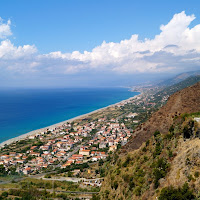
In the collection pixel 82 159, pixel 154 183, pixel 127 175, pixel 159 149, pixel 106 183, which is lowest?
pixel 82 159

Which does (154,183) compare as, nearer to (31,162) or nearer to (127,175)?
(127,175)

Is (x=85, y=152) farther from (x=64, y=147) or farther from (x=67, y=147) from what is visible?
(x=64, y=147)

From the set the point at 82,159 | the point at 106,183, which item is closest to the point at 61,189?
the point at 106,183

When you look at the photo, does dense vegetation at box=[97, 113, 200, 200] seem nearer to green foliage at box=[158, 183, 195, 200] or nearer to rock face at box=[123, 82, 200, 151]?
green foliage at box=[158, 183, 195, 200]

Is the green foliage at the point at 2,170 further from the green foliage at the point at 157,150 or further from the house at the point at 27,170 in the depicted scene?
the green foliage at the point at 157,150

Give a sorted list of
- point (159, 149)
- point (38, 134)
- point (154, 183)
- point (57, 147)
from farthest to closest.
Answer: point (38, 134)
point (57, 147)
point (159, 149)
point (154, 183)

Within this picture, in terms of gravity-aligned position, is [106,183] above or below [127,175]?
below

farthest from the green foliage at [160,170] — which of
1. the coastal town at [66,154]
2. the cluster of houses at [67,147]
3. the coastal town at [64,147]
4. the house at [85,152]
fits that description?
the house at [85,152]

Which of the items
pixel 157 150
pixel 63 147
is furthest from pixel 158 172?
pixel 63 147
